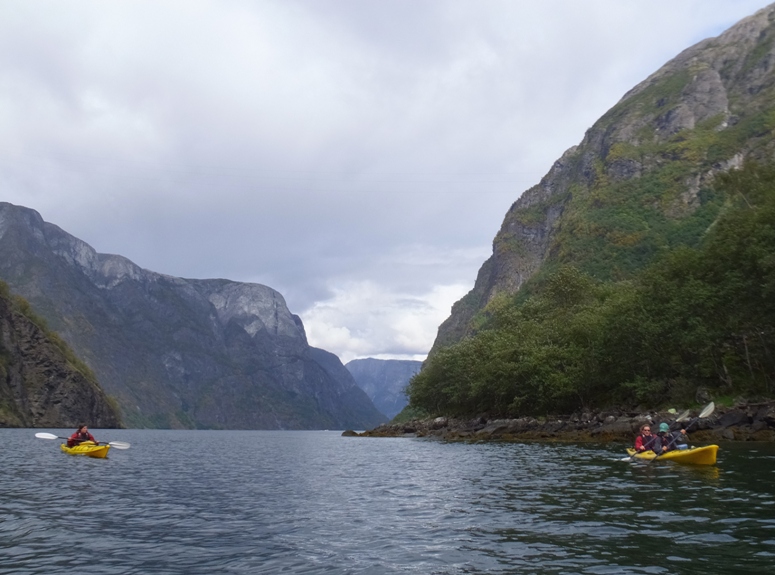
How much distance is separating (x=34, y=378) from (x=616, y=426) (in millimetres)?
175007

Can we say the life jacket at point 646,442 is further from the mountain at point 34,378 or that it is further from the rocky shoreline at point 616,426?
the mountain at point 34,378

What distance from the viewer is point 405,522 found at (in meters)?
19.1

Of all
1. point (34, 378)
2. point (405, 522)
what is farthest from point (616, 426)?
point (34, 378)

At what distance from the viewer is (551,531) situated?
1655 cm

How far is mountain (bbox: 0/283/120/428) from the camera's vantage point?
539 ft

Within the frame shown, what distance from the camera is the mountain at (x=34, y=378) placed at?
164m

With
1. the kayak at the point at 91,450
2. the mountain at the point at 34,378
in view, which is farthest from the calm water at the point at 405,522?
the mountain at the point at 34,378

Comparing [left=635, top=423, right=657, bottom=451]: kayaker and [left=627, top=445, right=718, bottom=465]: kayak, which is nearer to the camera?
[left=627, top=445, right=718, bottom=465]: kayak

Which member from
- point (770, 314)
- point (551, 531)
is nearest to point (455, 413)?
point (770, 314)

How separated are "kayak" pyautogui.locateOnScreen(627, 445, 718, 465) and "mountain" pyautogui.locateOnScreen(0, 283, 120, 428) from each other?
164 metres

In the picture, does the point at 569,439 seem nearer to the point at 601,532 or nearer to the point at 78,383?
the point at 601,532

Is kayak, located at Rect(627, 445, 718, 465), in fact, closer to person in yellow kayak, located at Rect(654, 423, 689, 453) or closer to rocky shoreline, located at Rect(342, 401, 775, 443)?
person in yellow kayak, located at Rect(654, 423, 689, 453)

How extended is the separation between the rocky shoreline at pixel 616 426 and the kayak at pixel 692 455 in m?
15.6

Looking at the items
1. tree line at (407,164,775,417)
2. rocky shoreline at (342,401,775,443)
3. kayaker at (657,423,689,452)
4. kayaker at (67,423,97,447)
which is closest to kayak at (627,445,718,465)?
kayaker at (657,423,689,452)
